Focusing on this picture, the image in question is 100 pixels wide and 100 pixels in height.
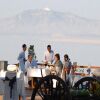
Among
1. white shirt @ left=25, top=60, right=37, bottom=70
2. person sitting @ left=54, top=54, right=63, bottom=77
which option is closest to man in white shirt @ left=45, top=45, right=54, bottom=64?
white shirt @ left=25, top=60, right=37, bottom=70

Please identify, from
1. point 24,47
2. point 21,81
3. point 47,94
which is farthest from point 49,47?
point 47,94

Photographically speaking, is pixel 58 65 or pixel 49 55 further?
pixel 49 55

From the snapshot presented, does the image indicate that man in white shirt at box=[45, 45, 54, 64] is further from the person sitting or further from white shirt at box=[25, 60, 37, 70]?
the person sitting

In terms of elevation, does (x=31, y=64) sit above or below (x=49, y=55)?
below

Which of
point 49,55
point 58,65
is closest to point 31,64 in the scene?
point 49,55

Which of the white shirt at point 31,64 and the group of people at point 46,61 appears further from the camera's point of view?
the white shirt at point 31,64

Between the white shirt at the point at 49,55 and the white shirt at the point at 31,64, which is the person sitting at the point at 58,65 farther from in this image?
the white shirt at the point at 31,64

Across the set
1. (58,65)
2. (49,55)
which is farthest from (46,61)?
(58,65)

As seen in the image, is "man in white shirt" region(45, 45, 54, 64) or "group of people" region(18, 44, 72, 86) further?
"man in white shirt" region(45, 45, 54, 64)

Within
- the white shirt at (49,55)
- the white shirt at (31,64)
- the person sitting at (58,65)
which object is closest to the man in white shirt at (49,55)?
the white shirt at (49,55)

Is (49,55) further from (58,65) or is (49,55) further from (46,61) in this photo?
(58,65)

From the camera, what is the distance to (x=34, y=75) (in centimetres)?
2359

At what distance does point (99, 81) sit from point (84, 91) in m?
0.47

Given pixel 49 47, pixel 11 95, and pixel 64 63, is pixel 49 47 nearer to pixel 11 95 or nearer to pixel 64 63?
pixel 64 63
